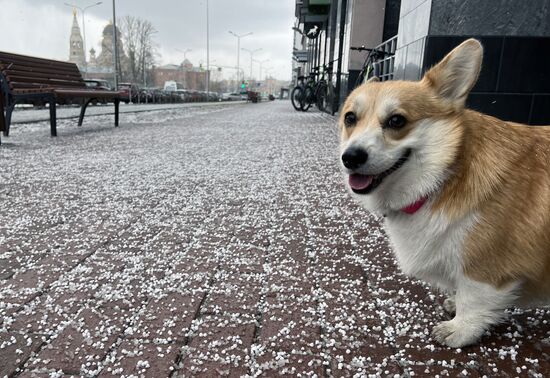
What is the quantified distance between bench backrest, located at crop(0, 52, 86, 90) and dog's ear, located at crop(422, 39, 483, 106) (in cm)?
674

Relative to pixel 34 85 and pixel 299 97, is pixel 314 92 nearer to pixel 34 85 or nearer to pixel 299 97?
pixel 299 97

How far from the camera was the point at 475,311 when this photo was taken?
5.67ft

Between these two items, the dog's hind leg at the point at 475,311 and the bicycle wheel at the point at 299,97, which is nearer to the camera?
the dog's hind leg at the point at 475,311

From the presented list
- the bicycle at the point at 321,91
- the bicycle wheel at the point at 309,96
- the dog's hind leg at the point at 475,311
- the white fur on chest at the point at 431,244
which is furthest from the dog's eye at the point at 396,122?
the bicycle wheel at the point at 309,96

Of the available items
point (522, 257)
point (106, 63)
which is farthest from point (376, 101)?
point (106, 63)

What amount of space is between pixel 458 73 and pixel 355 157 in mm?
615

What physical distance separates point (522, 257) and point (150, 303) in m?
1.70

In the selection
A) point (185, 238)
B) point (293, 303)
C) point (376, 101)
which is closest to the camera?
point (376, 101)

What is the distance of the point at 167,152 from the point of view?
647 centimetres

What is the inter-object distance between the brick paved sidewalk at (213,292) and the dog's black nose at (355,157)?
2.43ft

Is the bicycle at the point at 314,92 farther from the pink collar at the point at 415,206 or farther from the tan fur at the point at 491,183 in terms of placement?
the pink collar at the point at 415,206

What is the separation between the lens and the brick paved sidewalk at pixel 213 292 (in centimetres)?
162

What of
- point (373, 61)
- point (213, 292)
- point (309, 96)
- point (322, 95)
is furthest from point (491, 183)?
point (309, 96)

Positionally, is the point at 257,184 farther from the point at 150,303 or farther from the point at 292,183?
the point at 150,303
